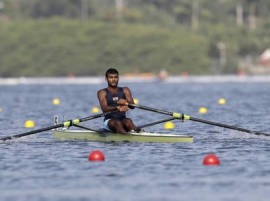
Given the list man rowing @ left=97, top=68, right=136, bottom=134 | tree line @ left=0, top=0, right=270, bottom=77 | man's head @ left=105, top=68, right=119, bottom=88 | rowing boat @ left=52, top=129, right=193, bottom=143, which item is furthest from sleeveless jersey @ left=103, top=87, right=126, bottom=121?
tree line @ left=0, top=0, right=270, bottom=77

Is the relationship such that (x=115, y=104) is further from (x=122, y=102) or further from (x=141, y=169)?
(x=141, y=169)

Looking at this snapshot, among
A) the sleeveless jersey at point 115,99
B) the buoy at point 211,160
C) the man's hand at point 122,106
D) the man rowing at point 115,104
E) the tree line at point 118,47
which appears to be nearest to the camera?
the buoy at point 211,160

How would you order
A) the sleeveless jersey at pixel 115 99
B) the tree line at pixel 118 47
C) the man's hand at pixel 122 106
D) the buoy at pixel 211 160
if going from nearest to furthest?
the buoy at pixel 211 160, the man's hand at pixel 122 106, the sleeveless jersey at pixel 115 99, the tree line at pixel 118 47

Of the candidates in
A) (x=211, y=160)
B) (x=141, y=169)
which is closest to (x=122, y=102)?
(x=141, y=169)

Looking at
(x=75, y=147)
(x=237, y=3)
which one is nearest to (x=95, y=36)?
(x=237, y=3)

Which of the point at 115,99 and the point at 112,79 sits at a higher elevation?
the point at 112,79

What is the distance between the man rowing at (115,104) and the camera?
73.5ft

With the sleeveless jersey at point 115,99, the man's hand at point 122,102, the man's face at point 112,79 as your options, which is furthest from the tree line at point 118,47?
the man's hand at point 122,102

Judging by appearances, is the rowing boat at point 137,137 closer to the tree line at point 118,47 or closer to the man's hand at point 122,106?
the man's hand at point 122,106

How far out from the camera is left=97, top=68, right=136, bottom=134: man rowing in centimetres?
2239

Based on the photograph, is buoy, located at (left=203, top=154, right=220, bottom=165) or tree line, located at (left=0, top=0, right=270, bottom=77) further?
tree line, located at (left=0, top=0, right=270, bottom=77)

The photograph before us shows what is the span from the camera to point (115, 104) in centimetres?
2288

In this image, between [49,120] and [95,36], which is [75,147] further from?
[95,36]

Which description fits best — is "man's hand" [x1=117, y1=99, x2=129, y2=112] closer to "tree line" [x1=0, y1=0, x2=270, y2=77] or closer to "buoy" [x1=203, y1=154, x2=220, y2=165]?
"buoy" [x1=203, y1=154, x2=220, y2=165]
